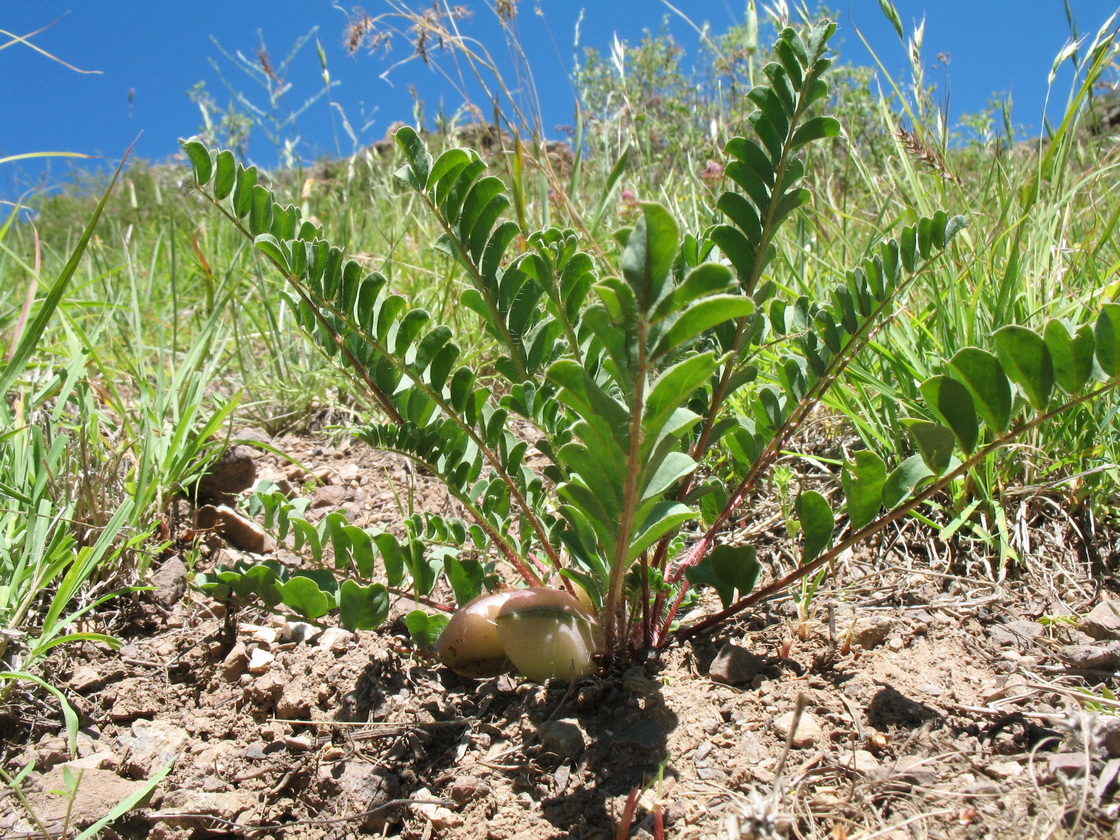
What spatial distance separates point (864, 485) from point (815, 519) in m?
0.11

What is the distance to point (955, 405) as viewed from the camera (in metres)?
1.12

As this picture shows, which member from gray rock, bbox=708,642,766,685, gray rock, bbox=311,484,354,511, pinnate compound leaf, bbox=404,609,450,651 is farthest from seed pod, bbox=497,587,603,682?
gray rock, bbox=311,484,354,511

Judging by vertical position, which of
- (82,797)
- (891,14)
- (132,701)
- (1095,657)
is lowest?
(82,797)

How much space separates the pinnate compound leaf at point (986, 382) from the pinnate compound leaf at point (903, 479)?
0.15 m

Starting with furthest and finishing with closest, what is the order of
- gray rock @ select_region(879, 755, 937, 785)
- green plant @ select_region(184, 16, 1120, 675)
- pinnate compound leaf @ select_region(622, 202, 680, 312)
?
gray rock @ select_region(879, 755, 937, 785) < green plant @ select_region(184, 16, 1120, 675) < pinnate compound leaf @ select_region(622, 202, 680, 312)

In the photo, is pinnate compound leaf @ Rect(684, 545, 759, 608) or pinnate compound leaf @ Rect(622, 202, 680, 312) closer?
pinnate compound leaf @ Rect(622, 202, 680, 312)

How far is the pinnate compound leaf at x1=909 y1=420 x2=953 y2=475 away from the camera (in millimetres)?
1130

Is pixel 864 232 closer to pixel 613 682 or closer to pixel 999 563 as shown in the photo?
pixel 999 563

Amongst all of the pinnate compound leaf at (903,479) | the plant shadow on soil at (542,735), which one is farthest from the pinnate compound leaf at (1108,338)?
the plant shadow on soil at (542,735)

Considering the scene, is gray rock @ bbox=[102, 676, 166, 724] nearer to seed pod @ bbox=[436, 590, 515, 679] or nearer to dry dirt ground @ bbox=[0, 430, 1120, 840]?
dry dirt ground @ bbox=[0, 430, 1120, 840]

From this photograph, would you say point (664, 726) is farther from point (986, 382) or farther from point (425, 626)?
point (986, 382)

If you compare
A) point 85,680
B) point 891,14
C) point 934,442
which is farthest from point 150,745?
point 891,14

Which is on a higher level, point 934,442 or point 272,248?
point 272,248

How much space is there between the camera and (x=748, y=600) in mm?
1431
